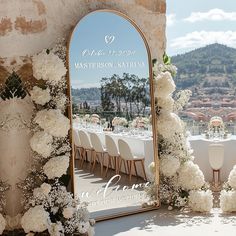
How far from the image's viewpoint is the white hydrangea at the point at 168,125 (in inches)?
187

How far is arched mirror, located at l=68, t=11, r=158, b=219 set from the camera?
415 centimetres

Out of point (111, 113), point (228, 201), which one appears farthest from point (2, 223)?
point (228, 201)

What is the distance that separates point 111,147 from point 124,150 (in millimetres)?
167

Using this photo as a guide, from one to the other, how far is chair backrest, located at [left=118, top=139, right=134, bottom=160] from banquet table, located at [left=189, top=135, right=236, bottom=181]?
204 centimetres

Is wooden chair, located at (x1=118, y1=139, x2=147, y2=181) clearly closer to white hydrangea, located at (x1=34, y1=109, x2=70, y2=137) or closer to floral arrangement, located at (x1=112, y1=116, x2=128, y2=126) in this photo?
floral arrangement, located at (x1=112, y1=116, x2=128, y2=126)

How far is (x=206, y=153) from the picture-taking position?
6.50 m

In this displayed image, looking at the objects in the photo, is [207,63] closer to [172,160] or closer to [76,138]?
[172,160]

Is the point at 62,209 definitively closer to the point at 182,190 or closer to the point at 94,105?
the point at 94,105

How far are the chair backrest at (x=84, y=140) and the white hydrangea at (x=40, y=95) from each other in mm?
518

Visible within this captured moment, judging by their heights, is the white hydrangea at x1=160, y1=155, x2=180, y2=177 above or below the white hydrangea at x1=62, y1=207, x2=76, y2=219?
above

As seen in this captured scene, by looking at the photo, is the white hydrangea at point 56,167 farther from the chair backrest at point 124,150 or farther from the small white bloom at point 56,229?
the chair backrest at point 124,150

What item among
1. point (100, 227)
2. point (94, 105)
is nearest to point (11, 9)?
point (94, 105)

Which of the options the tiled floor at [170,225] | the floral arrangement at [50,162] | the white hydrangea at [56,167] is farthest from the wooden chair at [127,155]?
the white hydrangea at [56,167]

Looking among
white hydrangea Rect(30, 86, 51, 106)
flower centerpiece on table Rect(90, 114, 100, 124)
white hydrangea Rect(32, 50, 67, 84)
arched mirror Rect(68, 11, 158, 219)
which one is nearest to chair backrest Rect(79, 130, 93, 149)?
arched mirror Rect(68, 11, 158, 219)
